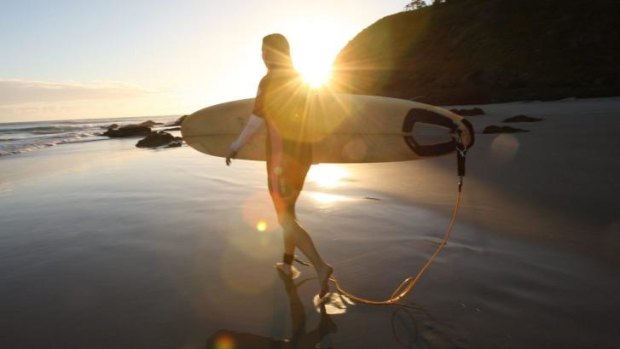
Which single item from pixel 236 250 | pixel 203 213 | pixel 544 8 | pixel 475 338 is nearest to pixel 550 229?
pixel 475 338

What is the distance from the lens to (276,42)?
11.1 feet

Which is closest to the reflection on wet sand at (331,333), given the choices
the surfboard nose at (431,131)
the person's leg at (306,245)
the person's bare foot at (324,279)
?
the person's bare foot at (324,279)

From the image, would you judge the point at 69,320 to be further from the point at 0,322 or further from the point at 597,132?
the point at 597,132

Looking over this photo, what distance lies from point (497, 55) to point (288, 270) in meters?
49.4

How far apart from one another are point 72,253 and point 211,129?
226 cm

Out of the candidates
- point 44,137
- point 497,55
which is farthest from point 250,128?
point 497,55

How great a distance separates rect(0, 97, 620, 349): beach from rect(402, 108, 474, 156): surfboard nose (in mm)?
931

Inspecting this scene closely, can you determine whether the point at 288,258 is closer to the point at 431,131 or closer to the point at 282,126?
the point at 282,126

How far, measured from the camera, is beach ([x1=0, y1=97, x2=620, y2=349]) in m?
2.58

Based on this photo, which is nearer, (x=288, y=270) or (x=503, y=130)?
(x=288, y=270)

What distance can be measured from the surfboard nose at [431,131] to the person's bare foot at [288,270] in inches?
74.8

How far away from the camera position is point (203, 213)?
18.4 feet

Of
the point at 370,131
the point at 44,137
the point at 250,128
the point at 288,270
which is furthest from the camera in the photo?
the point at 44,137

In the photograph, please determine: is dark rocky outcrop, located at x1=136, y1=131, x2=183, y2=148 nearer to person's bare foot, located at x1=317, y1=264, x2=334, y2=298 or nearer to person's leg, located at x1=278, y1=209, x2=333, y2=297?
person's leg, located at x1=278, y1=209, x2=333, y2=297
